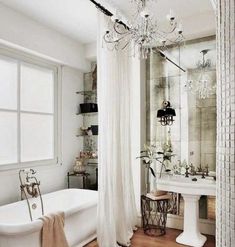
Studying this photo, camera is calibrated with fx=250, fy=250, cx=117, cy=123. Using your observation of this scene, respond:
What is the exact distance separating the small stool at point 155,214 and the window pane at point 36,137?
1.71 meters

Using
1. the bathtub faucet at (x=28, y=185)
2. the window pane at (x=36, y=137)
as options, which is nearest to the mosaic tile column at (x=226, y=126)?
the bathtub faucet at (x=28, y=185)

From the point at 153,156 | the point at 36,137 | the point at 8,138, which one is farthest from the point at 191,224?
the point at 8,138

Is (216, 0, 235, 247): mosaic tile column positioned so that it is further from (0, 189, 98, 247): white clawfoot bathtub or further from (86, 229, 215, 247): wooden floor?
(86, 229, 215, 247): wooden floor

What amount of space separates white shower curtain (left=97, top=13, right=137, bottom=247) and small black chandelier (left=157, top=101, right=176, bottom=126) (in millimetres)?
673

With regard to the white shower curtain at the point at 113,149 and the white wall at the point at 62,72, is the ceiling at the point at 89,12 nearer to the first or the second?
the white wall at the point at 62,72

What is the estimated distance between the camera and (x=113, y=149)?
3084mm

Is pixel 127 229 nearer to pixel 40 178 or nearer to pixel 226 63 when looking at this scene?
pixel 40 178

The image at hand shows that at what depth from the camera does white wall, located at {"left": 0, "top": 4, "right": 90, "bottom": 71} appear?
3179 mm

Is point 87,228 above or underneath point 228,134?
underneath

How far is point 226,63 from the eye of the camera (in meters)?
0.61

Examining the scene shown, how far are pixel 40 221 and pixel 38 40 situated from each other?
251cm

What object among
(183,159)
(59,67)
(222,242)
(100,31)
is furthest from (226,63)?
(59,67)

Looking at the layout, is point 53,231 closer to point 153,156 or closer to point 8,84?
point 153,156

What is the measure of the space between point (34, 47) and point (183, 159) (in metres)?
2.69
